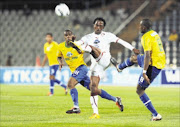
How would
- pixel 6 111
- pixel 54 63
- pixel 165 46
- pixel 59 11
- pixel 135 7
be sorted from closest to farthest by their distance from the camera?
pixel 6 111, pixel 59 11, pixel 54 63, pixel 165 46, pixel 135 7

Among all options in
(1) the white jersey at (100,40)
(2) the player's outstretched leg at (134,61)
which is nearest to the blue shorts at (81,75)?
(2) the player's outstretched leg at (134,61)

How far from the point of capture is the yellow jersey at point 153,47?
8.55 m

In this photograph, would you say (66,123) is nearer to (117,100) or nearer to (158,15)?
(117,100)

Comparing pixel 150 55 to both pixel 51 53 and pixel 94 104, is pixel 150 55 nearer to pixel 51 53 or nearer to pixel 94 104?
pixel 94 104

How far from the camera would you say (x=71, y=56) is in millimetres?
11250

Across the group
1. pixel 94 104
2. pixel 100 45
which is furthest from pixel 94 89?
pixel 100 45

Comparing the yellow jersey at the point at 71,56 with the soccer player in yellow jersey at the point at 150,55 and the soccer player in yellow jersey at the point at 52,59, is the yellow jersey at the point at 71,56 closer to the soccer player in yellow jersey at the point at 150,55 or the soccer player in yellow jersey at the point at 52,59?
the soccer player in yellow jersey at the point at 150,55

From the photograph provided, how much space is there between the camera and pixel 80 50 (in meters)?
8.55

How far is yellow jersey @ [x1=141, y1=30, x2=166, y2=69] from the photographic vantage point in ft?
28.0

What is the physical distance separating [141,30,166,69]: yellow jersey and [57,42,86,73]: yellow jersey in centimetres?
283

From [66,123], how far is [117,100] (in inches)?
72.4

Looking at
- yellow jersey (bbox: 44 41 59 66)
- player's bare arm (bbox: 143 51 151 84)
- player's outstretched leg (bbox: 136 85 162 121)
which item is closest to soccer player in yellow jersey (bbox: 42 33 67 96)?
yellow jersey (bbox: 44 41 59 66)

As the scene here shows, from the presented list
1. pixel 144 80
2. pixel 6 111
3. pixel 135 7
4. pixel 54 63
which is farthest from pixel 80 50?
pixel 135 7

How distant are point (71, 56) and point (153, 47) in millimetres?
3217
